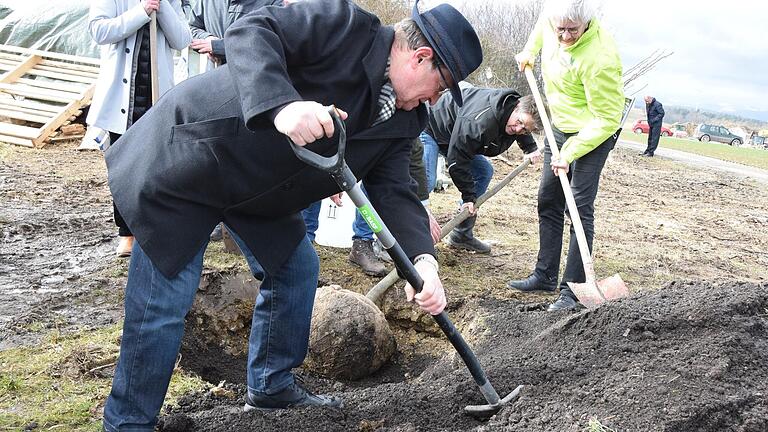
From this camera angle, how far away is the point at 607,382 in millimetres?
2799

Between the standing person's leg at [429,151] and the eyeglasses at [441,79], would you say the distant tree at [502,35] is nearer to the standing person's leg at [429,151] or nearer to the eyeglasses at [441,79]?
the standing person's leg at [429,151]

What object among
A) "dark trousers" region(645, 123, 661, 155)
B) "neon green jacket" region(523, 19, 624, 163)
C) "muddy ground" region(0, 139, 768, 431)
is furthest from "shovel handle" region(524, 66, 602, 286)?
"dark trousers" region(645, 123, 661, 155)

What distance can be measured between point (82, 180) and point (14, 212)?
5.73 feet

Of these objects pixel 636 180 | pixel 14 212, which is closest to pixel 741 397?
pixel 14 212

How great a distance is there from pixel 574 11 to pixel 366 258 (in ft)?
7.61

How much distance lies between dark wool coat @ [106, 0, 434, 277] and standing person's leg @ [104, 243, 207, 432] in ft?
0.25

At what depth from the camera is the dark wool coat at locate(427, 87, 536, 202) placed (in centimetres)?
496

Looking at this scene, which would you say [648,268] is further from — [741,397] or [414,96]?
[414,96]

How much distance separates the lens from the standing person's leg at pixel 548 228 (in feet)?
15.8

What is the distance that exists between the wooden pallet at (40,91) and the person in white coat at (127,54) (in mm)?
6037

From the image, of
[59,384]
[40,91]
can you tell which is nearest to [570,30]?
[59,384]

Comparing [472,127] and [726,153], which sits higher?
[472,127]

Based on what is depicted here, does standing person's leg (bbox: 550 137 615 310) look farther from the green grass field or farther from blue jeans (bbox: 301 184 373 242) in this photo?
the green grass field

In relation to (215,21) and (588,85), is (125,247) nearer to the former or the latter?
(215,21)
